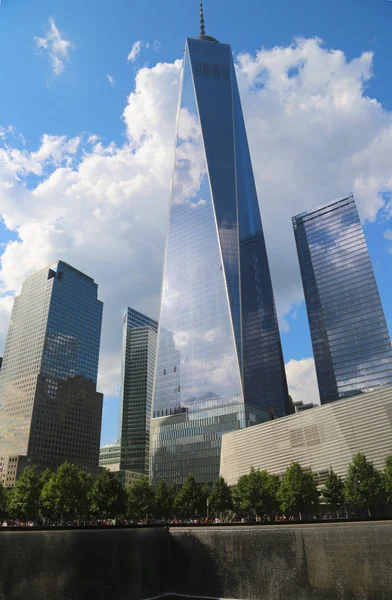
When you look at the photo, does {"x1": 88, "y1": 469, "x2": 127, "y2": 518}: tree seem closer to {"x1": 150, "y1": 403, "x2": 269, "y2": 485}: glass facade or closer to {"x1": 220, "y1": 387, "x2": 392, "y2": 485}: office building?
{"x1": 220, "y1": 387, "x2": 392, "y2": 485}: office building

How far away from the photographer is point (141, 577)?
30844 millimetres

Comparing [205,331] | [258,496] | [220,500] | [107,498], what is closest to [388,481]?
[258,496]

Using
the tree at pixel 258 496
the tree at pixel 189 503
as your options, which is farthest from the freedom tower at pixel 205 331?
the tree at pixel 258 496

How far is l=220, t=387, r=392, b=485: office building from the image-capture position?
8812cm

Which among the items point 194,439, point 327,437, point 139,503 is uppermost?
point 194,439

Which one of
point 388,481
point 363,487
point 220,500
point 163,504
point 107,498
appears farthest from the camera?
point 163,504

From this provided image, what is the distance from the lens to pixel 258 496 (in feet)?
283

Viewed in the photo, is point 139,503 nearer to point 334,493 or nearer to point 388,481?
point 334,493

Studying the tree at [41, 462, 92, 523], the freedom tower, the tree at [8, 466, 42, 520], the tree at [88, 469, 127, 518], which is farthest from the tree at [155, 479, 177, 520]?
the freedom tower

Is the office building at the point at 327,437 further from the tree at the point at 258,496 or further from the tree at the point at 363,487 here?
the tree at the point at 258,496

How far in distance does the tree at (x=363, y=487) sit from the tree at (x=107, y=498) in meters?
41.8

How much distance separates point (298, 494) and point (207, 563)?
53326 mm

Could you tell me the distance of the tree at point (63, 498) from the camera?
87562 millimetres

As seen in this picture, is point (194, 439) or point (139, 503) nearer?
point (139, 503)
